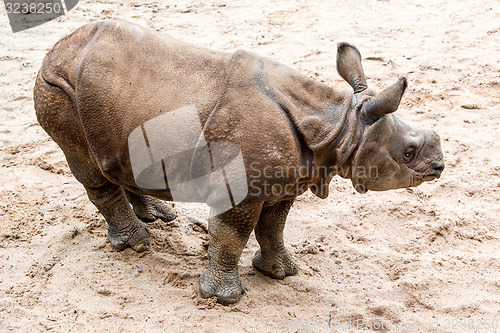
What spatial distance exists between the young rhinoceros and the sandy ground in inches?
28.5

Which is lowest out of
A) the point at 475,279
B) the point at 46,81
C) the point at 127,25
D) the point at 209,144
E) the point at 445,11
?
the point at 475,279

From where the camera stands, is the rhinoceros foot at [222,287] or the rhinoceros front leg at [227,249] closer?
the rhinoceros front leg at [227,249]

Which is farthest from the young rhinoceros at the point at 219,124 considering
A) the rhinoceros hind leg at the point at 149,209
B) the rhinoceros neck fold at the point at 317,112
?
the rhinoceros hind leg at the point at 149,209

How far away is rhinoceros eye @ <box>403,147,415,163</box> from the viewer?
3639 mm

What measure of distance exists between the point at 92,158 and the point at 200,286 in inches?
48.9

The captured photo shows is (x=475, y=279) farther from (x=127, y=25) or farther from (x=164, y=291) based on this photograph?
(x=127, y=25)

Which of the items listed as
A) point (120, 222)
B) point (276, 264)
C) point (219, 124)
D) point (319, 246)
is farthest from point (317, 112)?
point (120, 222)

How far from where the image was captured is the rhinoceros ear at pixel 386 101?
3.29 meters

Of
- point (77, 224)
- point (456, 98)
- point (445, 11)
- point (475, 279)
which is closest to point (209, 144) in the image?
point (77, 224)

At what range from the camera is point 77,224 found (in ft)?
16.1

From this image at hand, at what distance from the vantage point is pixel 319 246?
4.76 m

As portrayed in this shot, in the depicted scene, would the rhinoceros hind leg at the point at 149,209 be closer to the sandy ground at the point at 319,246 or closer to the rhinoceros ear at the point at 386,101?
the sandy ground at the point at 319,246

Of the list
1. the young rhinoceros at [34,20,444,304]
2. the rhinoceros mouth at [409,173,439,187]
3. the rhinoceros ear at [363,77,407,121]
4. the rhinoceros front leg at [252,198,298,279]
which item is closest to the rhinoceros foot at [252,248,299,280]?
the rhinoceros front leg at [252,198,298,279]

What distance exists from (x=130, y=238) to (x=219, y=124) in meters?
1.65
